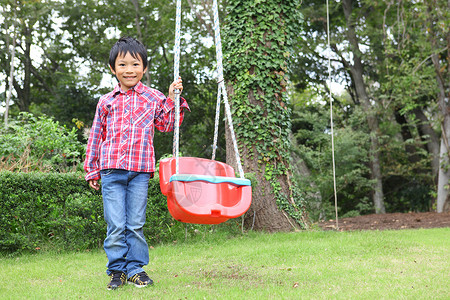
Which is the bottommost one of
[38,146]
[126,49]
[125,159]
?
[125,159]

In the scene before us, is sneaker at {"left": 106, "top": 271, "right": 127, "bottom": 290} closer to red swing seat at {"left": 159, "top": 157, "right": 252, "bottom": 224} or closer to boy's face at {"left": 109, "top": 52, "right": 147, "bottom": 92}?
red swing seat at {"left": 159, "top": 157, "right": 252, "bottom": 224}

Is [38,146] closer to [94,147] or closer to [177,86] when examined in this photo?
[94,147]

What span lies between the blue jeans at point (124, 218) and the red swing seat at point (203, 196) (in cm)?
21

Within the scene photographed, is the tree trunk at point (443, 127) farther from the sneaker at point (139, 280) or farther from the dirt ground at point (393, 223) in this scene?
the sneaker at point (139, 280)

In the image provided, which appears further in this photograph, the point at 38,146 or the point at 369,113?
the point at 369,113

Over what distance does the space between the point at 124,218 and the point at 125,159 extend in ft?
1.33

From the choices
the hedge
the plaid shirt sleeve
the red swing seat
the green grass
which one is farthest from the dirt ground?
the plaid shirt sleeve

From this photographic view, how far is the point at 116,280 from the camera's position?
126 inches

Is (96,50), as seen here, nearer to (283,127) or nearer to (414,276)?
(283,127)

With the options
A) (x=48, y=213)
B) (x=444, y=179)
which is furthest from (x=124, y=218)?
(x=444, y=179)

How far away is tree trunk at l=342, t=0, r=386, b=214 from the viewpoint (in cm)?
1313

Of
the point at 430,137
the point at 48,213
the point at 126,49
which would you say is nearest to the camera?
the point at 126,49

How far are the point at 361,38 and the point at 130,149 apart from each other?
12327 millimetres

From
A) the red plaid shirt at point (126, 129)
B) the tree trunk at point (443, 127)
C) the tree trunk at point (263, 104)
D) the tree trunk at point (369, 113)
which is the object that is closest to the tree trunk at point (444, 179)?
the tree trunk at point (443, 127)
